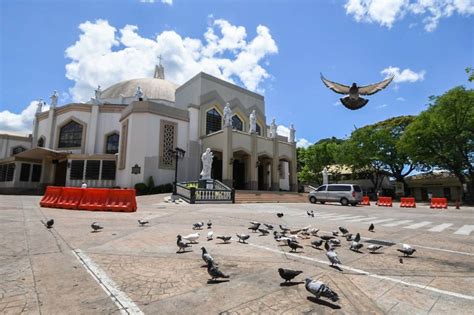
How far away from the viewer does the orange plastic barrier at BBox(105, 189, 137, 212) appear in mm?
12812

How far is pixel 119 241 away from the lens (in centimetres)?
602

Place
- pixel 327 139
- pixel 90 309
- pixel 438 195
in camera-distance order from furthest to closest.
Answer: pixel 327 139
pixel 438 195
pixel 90 309

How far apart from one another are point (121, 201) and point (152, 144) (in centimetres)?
1660

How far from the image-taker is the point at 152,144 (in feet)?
94.9

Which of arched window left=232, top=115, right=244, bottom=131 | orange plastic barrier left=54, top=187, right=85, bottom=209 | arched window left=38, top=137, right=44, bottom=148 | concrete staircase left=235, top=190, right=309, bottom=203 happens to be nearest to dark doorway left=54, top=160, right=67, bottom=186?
arched window left=38, top=137, right=44, bottom=148

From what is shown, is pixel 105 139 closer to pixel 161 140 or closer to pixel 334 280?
pixel 161 140

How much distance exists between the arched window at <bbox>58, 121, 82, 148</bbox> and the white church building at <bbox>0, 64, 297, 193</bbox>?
130 mm

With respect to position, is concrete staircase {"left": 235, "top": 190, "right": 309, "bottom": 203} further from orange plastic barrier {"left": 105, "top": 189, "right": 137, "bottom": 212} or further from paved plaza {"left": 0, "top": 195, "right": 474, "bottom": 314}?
paved plaza {"left": 0, "top": 195, "right": 474, "bottom": 314}

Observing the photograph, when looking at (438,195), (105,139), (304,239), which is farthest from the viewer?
(438,195)

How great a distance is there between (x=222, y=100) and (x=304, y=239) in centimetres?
3093

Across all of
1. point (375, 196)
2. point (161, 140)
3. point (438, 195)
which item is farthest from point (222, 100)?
point (438, 195)

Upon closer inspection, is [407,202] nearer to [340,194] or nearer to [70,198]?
[340,194]

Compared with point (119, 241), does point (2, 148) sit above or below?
above

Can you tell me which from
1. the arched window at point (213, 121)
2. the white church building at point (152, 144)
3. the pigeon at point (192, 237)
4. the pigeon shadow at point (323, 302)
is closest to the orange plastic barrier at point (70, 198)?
the pigeon at point (192, 237)
